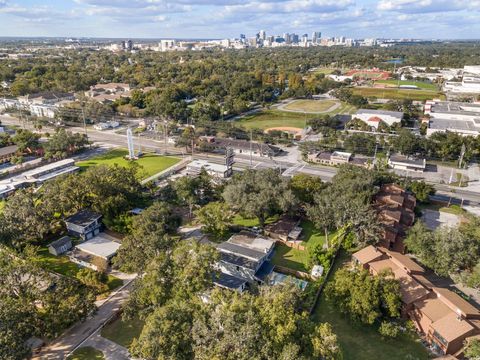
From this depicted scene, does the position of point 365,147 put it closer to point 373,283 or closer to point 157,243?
point 373,283

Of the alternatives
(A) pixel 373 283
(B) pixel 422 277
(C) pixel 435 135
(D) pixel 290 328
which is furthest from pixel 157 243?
(C) pixel 435 135

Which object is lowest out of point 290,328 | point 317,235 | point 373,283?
point 317,235

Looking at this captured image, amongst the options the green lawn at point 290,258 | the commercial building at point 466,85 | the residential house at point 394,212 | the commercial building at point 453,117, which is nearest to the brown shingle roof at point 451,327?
the residential house at point 394,212

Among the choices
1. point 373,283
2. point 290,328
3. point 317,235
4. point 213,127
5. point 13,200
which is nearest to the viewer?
point 290,328

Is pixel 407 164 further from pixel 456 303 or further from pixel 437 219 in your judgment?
pixel 456 303

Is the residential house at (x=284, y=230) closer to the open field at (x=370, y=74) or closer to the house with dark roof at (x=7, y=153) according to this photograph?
the house with dark roof at (x=7, y=153)

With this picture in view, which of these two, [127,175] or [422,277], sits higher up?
[127,175]

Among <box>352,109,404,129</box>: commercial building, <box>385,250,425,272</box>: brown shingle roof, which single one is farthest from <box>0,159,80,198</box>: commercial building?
<box>352,109,404,129</box>: commercial building

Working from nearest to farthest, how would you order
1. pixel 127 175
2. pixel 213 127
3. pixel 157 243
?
pixel 157 243 → pixel 127 175 → pixel 213 127

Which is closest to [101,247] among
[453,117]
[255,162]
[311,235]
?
[311,235]
